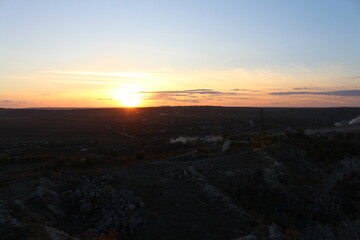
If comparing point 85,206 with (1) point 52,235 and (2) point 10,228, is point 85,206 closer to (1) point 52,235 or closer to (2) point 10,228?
(1) point 52,235

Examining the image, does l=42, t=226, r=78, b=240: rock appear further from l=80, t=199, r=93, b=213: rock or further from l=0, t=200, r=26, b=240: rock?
l=80, t=199, r=93, b=213: rock

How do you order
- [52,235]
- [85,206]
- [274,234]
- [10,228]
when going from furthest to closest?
1. [85,206]
2. [274,234]
3. [52,235]
4. [10,228]

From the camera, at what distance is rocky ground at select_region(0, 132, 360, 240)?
29.1ft

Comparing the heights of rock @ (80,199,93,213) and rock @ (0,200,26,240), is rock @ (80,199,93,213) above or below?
below

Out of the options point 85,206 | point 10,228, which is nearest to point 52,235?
point 10,228

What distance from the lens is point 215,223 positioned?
9.52m

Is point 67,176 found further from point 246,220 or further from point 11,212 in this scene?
Result: point 246,220

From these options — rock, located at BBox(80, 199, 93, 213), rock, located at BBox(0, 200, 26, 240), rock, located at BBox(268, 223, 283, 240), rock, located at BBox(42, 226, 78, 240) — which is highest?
rock, located at BBox(0, 200, 26, 240)

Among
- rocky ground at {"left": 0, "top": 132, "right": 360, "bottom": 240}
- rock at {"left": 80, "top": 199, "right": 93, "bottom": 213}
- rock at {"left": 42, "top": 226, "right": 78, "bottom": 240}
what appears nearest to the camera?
rock at {"left": 42, "top": 226, "right": 78, "bottom": 240}

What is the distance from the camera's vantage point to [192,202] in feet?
36.9

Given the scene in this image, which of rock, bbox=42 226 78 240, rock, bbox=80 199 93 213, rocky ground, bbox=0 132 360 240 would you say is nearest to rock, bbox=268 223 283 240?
rocky ground, bbox=0 132 360 240

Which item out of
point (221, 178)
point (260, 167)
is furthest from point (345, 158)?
point (221, 178)

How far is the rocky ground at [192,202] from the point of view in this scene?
29.1 ft

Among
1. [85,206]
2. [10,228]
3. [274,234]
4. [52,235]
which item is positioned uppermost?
[10,228]
